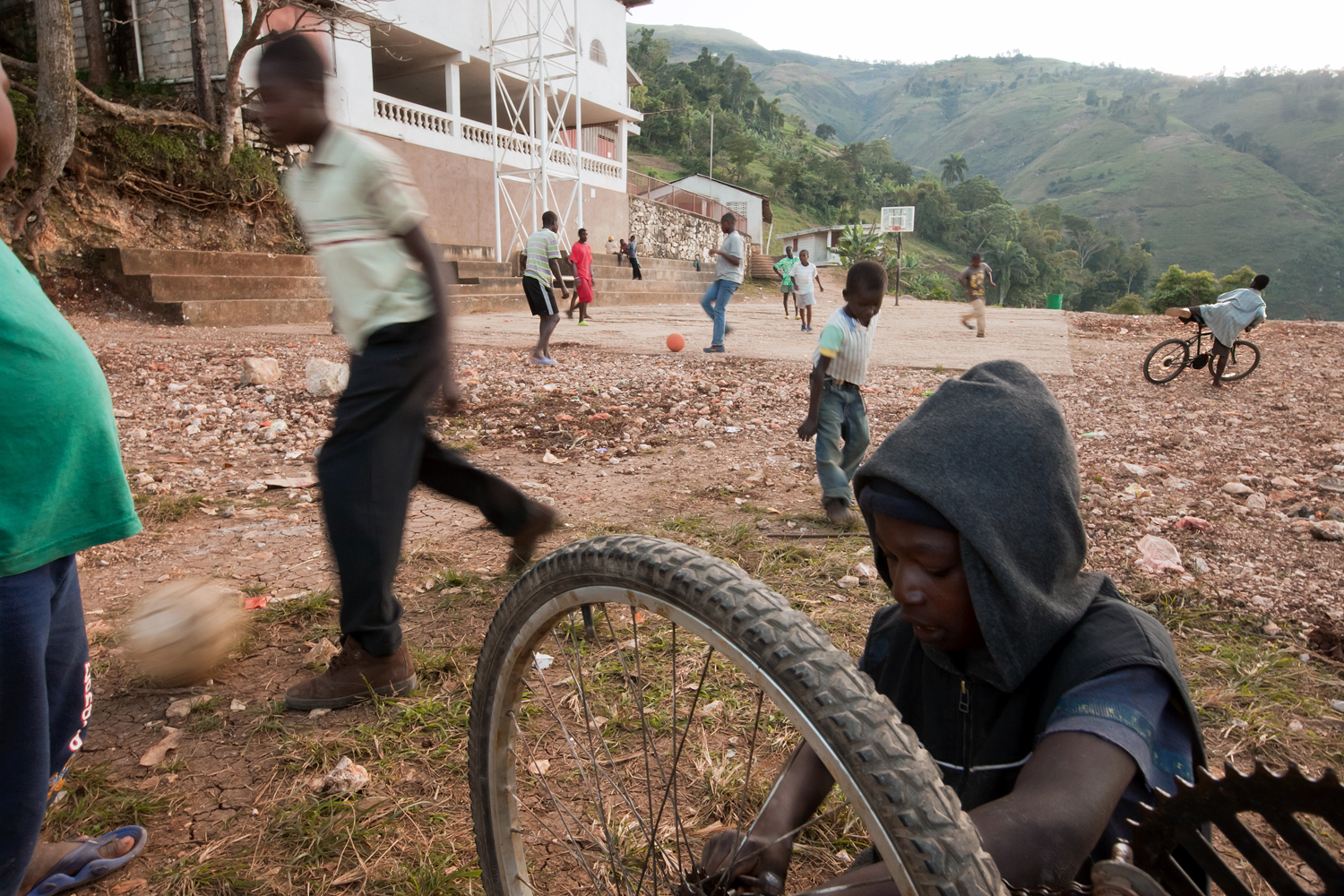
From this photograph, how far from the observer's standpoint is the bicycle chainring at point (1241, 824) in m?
0.67

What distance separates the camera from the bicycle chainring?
0.67m

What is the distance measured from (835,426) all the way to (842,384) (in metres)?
0.19

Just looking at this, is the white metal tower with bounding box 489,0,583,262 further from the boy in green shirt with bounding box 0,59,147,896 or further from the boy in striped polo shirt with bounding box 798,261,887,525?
the boy in green shirt with bounding box 0,59,147,896

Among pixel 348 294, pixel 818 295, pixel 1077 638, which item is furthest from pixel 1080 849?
pixel 818 295

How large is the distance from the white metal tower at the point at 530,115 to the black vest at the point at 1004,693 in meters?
16.4

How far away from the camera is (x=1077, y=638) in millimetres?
1021

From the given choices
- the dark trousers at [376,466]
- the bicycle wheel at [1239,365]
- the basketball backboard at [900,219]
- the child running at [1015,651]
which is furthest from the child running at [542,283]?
the basketball backboard at [900,219]

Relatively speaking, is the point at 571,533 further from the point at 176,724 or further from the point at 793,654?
the point at 793,654

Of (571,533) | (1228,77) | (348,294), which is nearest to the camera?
(348,294)

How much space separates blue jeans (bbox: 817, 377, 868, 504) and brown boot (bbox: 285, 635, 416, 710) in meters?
2.09

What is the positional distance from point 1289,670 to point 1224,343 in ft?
23.6

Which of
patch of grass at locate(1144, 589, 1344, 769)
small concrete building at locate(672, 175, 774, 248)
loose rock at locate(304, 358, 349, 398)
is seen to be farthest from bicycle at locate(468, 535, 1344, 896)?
small concrete building at locate(672, 175, 774, 248)

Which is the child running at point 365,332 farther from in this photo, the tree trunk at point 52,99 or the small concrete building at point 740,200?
the small concrete building at point 740,200

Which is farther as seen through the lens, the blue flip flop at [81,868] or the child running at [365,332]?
the child running at [365,332]
